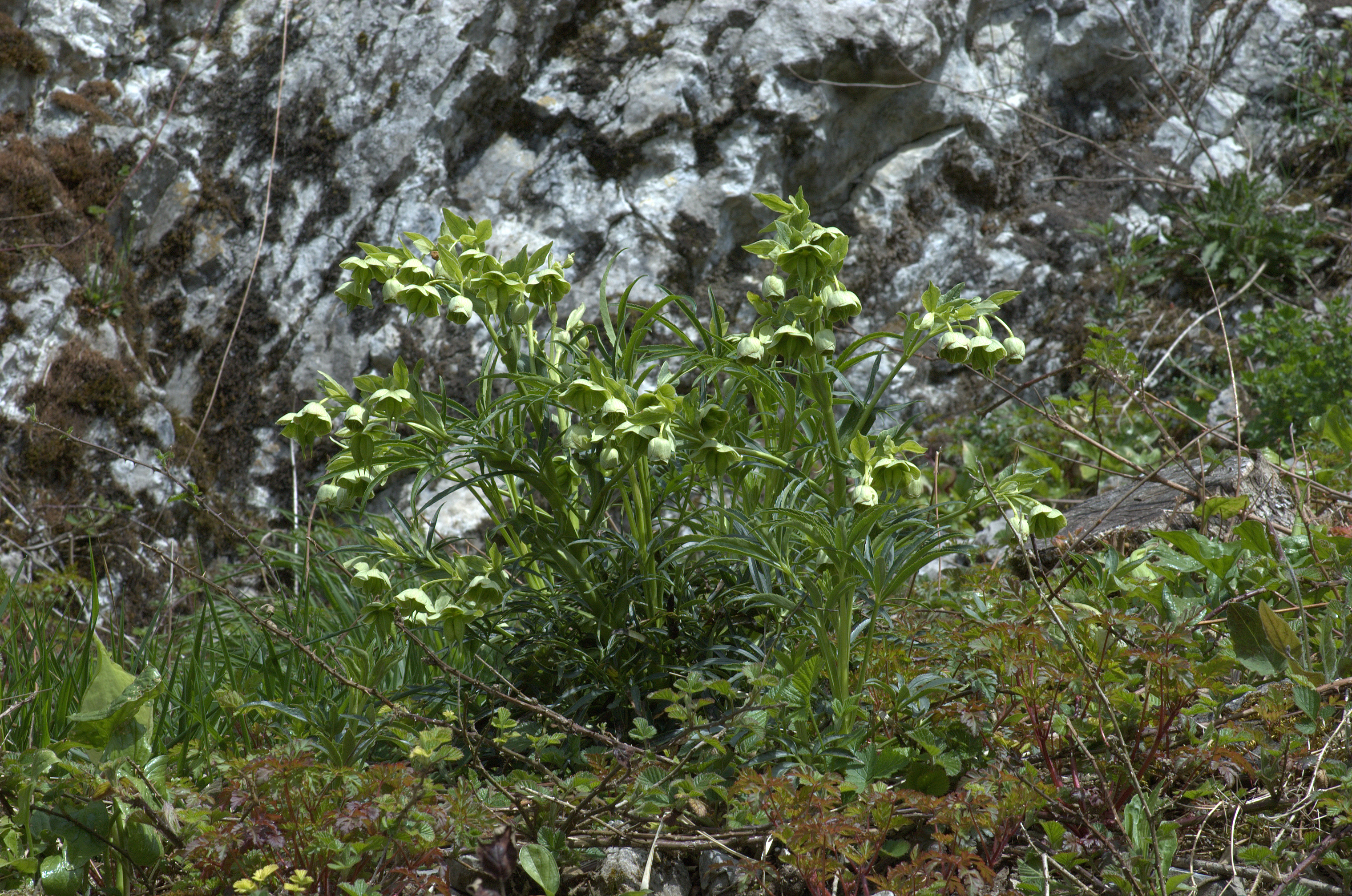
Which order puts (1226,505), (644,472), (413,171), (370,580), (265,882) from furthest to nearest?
(413,171)
(1226,505)
(644,472)
(370,580)
(265,882)

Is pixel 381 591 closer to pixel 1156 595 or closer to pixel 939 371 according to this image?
pixel 1156 595

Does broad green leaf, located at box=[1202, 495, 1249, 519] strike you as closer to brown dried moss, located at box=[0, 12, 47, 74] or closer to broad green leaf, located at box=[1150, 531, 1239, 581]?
broad green leaf, located at box=[1150, 531, 1239, 581]

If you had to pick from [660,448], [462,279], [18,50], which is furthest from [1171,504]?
[18,50]

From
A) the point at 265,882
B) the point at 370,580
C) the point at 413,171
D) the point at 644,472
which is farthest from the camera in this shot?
the point at 413,171

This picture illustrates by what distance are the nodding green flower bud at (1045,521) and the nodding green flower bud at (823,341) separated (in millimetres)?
393

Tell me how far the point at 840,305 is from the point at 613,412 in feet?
1.19

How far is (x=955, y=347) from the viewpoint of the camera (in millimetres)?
1277

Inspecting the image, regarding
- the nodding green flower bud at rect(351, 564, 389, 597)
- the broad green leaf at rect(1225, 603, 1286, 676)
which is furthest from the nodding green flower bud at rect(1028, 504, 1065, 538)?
the nodding green flower bud at rect(351, 564, 389, 597)

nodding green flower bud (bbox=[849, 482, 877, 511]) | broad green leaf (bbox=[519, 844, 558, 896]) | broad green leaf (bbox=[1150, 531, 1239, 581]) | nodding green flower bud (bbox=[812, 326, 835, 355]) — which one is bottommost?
broad green leaf (bbox=[519, 844, 558, 896])

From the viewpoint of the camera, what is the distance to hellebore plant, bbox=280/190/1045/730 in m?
1.28

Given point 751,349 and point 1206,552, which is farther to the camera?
point 1206,552

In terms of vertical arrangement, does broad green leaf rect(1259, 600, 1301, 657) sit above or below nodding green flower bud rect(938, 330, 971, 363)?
below

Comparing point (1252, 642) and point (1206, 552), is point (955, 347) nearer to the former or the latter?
point (1252, 642)

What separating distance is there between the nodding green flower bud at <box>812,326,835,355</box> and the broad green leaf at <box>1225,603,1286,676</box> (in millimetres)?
759
